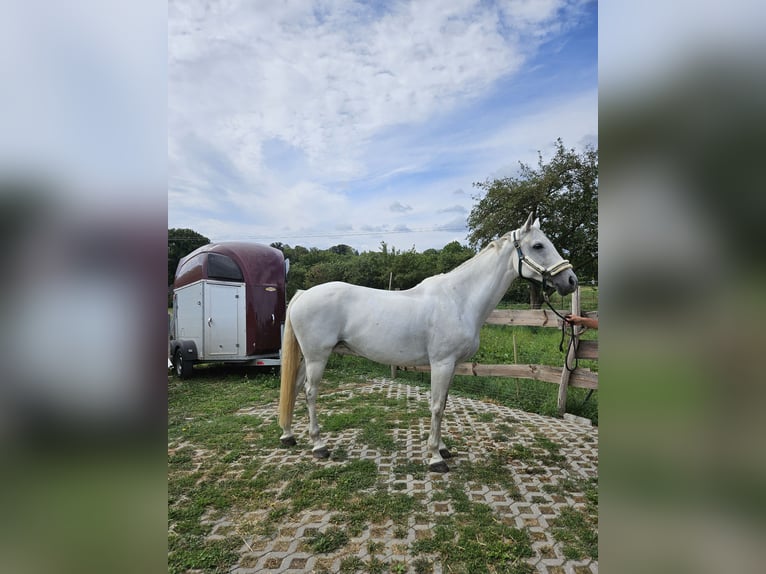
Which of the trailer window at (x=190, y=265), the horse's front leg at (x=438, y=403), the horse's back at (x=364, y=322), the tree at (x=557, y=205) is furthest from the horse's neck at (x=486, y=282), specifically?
the tree at (x=557, y=205)

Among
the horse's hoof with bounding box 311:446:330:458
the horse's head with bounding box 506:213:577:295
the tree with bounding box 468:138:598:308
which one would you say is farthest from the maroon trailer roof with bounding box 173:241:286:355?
the tree with bounding box 468:138:598:308

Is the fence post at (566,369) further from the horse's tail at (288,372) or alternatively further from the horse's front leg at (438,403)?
the horse's tail at (288,372)

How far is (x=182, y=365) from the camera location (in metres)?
7.12

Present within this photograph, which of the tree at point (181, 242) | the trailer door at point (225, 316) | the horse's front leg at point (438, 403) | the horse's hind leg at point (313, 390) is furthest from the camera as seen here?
the tree at point (181, 242)

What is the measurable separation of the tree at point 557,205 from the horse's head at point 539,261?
10376mm

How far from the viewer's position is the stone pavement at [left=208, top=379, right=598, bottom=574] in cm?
196

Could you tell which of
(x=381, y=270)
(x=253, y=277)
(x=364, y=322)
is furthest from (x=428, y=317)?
(x=381, y=270)

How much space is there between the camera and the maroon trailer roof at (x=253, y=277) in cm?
689

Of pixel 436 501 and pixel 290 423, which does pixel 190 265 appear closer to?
pixel 290 423

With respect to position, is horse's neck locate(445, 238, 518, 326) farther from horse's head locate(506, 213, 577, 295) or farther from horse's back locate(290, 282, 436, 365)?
horse's back locate(290, 282, 436, 365)
